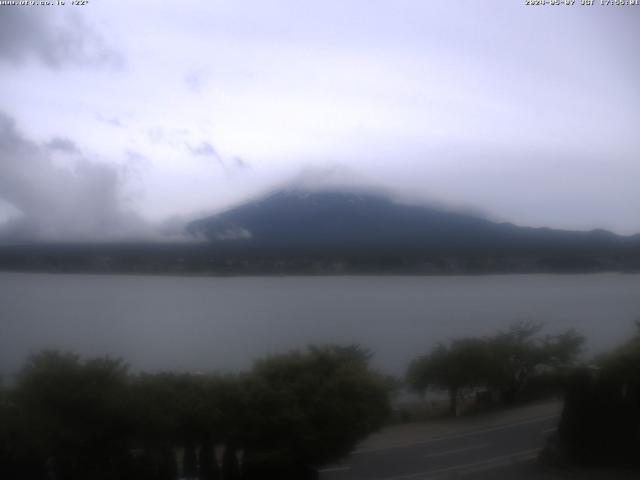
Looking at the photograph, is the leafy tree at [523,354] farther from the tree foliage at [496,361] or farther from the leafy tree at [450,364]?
the leafy tree at [450,364]

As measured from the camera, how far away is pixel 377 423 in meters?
6.61

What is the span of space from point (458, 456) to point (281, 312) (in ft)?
7.04

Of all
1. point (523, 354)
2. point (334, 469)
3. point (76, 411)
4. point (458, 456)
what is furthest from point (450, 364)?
point (76, 411)

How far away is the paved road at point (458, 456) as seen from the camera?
6336 millimetres

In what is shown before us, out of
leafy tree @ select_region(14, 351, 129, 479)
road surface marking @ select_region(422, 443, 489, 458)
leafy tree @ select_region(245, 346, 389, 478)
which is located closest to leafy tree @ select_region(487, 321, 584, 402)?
road surface marking @ select_region(422, 443, 489, 458)

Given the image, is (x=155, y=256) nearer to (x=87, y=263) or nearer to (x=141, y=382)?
(x=87, y=263)

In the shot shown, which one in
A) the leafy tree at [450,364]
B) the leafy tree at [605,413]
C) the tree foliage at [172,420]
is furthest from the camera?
the leafy tree at [605,413]

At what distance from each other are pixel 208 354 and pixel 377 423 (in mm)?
1757

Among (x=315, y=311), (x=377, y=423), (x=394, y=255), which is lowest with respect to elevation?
(x=377, y=423)

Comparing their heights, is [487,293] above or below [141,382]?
above

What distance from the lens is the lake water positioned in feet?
20.7

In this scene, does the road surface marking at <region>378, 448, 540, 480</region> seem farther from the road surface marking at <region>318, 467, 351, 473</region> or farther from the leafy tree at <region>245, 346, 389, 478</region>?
the leafy tree at <region>245, 346, 389, 478</region>

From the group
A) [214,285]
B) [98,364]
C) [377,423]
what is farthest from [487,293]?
[98,364]

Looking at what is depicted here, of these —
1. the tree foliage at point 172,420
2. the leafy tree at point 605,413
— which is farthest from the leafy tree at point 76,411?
the leafy tree at point 605,413
